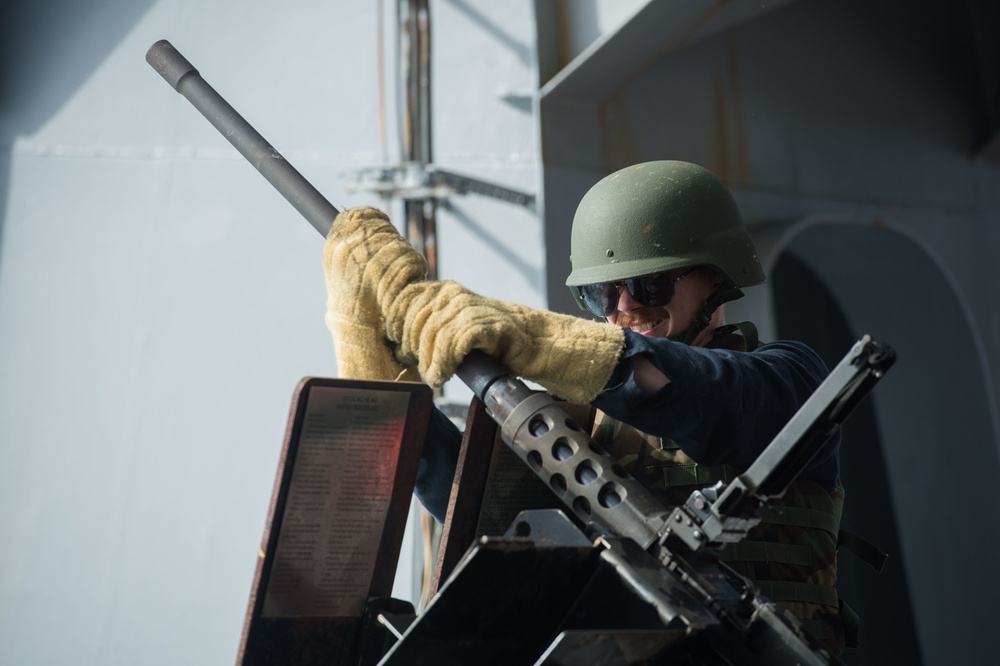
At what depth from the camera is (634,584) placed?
54.8 inches

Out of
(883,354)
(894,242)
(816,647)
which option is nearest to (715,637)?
(816,647)

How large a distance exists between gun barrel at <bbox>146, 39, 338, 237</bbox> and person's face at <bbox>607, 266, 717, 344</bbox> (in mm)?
664

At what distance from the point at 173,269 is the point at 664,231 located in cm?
256

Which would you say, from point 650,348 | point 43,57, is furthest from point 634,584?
point 43,57

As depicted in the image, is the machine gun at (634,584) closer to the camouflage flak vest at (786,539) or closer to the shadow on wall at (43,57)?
the camouflage flak vest at (786,539)

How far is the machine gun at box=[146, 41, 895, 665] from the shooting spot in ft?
4.49

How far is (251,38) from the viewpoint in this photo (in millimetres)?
4289

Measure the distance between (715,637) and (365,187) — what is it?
297cm

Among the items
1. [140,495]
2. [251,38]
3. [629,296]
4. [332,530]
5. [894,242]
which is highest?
[251,38]

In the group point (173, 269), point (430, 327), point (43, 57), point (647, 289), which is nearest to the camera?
point (430, 327)

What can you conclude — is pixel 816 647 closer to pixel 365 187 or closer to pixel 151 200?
pixel 365 187

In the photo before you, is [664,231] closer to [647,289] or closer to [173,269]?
[647,289]

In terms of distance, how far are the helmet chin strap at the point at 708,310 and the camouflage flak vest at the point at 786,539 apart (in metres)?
0.23

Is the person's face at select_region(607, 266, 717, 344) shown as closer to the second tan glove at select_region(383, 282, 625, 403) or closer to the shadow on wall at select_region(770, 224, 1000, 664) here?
the second tan glove at select_region(383, 282, 625, 403)
